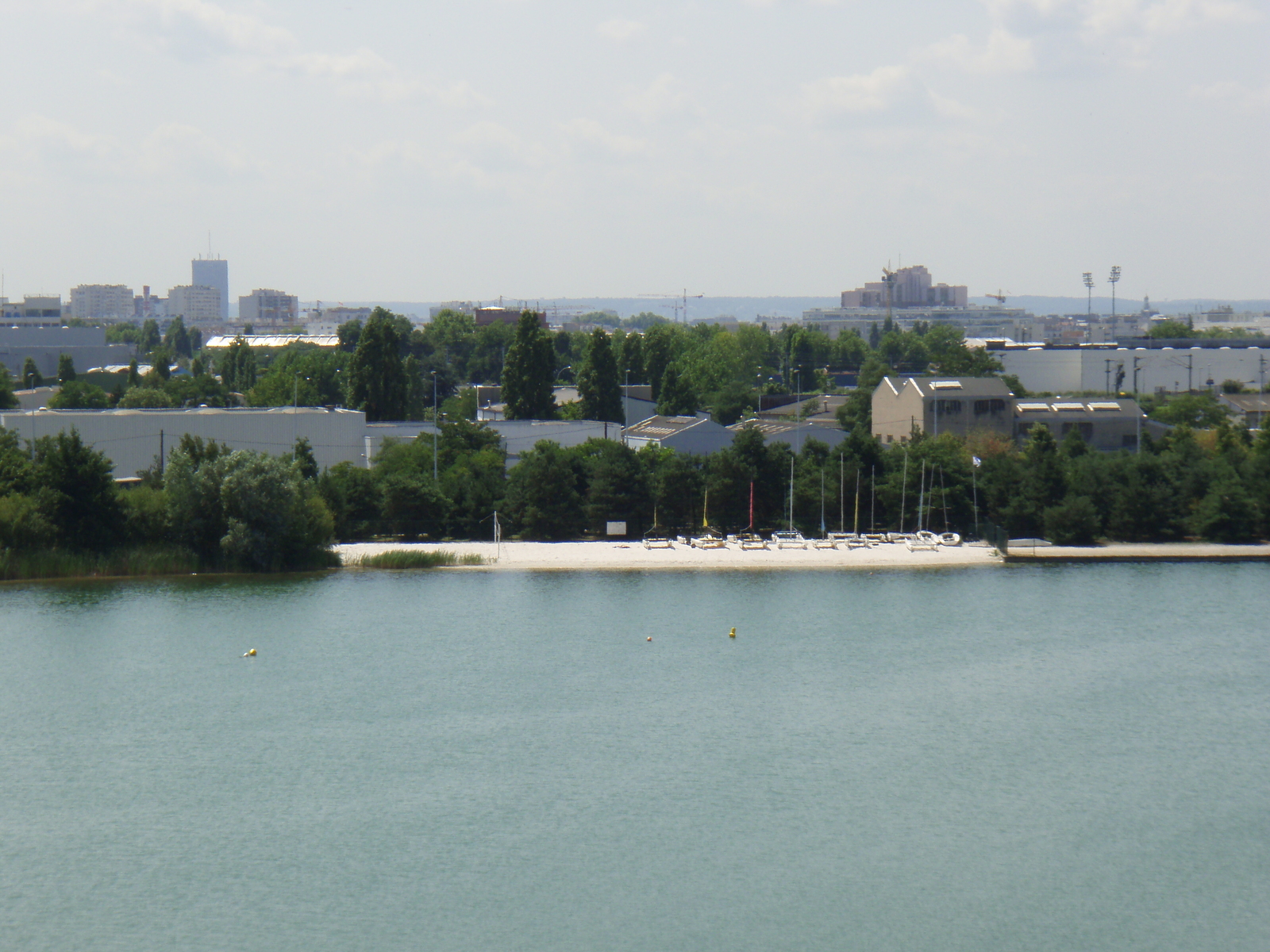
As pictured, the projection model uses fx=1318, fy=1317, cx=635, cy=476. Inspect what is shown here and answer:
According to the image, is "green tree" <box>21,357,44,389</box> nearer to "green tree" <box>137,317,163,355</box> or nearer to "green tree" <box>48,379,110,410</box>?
"green tree" <box>48,379,110,410</box>

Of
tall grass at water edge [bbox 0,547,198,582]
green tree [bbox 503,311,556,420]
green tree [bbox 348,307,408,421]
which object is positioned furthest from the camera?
green tree [bbox 503,311,556,420]

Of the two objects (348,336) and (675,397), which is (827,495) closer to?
(675,397)

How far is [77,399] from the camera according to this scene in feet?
165

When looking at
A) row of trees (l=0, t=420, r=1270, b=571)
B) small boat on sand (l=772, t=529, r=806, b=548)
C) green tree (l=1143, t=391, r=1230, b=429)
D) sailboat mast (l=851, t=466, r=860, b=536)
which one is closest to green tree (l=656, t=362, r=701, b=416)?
green tree (l=1143, t=391, r=1230, b=429)

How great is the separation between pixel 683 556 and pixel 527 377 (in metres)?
17.6

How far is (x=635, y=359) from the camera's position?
63.6m

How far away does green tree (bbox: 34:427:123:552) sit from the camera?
90.3 ft

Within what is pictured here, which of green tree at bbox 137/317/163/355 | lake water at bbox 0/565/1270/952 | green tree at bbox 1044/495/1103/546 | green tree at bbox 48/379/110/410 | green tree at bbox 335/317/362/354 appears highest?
green tree at bbox 137/317/163/355

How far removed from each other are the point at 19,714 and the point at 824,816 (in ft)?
36.9

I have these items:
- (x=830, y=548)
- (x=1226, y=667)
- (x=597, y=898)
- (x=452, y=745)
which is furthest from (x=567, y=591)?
(x=597, y=898)

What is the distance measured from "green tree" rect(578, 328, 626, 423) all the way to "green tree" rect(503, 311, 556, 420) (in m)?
2.70

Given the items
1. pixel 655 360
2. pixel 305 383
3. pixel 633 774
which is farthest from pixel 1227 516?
pixel 305 383

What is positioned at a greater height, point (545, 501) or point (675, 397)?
point (675, 397)

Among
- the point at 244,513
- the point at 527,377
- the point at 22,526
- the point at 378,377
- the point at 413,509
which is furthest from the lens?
the point at 527,377
